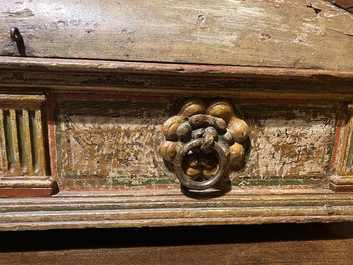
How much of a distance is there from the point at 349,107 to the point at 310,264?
0.63m

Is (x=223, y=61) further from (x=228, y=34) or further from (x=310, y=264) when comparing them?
(x=310, y=264)

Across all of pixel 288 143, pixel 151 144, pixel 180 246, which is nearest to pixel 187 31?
pixel 151 144

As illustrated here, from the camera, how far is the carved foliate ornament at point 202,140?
123cm

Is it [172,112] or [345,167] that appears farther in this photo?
[345,167]

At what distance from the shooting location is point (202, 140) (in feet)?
4.02

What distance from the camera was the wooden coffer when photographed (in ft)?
3.75

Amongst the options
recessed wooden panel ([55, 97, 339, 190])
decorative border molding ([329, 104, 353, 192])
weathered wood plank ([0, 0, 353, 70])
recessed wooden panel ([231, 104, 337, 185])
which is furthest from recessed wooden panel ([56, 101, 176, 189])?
decorative border molding ([329, 104, 353, 192])

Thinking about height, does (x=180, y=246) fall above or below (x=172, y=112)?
below

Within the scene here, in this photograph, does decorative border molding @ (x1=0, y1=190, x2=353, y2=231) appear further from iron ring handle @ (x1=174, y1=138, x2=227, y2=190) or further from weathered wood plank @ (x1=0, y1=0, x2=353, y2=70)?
weathered wood plank @ (x1=0, y1=0, x2=353, y2=70)

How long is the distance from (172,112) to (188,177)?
0.82 ft

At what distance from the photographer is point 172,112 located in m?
1.25

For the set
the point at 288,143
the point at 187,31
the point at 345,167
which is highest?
the point at 187,31

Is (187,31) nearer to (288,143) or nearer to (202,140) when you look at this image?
(202,140)

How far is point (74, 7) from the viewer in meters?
1.16
